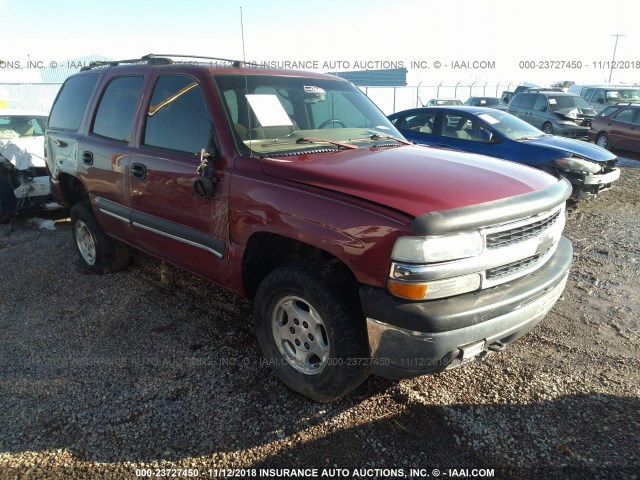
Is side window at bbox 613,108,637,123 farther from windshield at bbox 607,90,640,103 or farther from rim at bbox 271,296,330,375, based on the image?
rim at bbox 271,296,330,375

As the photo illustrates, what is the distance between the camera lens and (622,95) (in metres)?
18.0

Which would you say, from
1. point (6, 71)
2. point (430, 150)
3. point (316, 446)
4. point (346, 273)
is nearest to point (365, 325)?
point (346, 273)

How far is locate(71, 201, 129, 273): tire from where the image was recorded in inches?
180

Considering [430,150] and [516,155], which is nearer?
[430,150]

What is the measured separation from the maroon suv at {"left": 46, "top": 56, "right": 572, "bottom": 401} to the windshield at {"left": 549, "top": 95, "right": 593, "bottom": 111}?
1343 cm

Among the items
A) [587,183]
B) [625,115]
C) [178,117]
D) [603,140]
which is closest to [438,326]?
[178,117]

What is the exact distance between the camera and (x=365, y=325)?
2.44m

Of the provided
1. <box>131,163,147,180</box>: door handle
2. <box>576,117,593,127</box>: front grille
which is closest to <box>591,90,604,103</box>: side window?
<box>576,117,593,127</box>: front grille

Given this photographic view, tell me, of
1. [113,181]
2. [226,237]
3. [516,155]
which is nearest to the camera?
[226,237]

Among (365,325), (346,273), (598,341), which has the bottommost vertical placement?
(598,341)

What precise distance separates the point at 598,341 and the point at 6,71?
75.1 ft

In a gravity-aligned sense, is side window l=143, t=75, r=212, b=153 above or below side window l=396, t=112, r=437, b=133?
above

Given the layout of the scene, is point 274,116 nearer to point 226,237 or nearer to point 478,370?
point 226,237

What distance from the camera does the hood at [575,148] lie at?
23.6 ft
